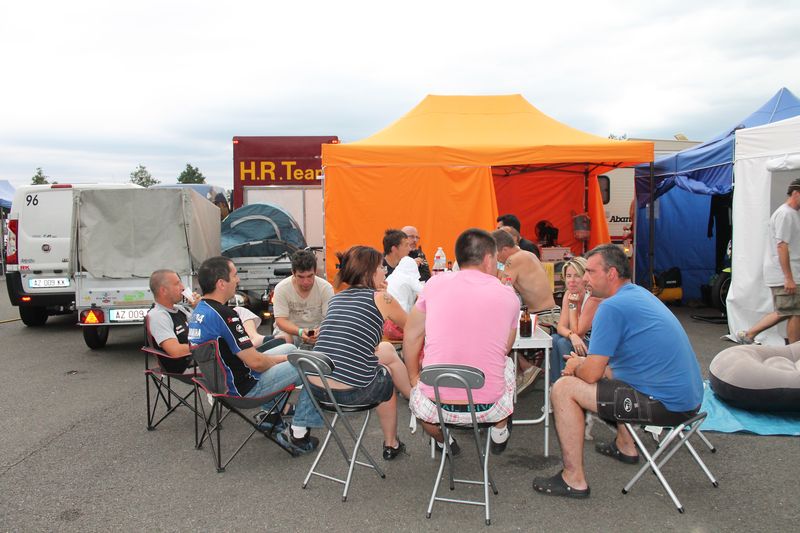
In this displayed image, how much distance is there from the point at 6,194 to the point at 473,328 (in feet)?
77.0

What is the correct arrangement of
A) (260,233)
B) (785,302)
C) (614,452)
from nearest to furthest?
(614,452), (785,302), (260,233)

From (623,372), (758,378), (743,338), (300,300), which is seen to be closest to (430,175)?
(300,300)

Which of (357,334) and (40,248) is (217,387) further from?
(40,248)

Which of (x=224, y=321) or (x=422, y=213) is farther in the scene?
(x=422, y=213)

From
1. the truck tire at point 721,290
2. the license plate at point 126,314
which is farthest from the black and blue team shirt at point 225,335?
the truck tire at point 721,290

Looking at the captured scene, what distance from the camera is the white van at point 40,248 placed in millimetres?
8320

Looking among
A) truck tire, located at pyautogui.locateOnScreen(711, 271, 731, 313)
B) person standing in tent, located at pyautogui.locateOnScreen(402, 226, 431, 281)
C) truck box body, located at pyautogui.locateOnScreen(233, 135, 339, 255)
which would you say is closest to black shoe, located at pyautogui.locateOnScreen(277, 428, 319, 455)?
person standing in tent, located at pyautogui.locateOnScreen(402, 226, 431, 281)

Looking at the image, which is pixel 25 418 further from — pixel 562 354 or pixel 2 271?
pixel 2 271

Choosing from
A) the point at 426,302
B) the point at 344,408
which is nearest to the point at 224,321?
the point at 344,408

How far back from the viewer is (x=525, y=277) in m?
5.13

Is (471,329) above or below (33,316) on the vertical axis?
above

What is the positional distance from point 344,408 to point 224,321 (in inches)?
35.4

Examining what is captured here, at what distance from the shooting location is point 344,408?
348 centimetres

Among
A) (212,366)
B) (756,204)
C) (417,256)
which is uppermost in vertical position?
(756,204)
